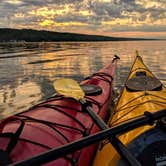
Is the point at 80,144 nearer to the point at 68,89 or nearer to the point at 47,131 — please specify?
the point at 47,131

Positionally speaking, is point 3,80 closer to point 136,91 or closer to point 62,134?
point 136,91

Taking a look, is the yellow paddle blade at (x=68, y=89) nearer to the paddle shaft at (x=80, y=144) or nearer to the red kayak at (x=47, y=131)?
the red kayak at (x=47, y=131)

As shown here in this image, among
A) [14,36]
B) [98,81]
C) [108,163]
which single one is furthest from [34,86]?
[14,36]

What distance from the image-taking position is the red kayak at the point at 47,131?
11.2ft

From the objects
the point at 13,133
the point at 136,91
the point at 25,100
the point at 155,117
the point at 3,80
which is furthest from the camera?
the point at 3,80

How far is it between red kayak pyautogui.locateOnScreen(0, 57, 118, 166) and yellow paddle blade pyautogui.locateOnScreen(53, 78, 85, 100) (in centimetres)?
16

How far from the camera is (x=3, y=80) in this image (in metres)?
13.9

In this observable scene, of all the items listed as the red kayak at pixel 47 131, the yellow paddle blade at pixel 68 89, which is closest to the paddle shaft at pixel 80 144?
the red kayak at pixel 47 131

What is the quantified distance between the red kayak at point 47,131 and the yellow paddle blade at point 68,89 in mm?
160

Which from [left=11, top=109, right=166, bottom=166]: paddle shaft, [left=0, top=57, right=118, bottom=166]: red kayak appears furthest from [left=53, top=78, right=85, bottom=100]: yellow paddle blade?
[left=11, top=109, right=166, bottom=166]: paddle shaft

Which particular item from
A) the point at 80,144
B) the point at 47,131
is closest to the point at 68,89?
the point at 47,131

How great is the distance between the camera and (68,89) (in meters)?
5.75

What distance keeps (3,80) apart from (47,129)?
405 inches

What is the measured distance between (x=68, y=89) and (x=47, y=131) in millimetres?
1755
